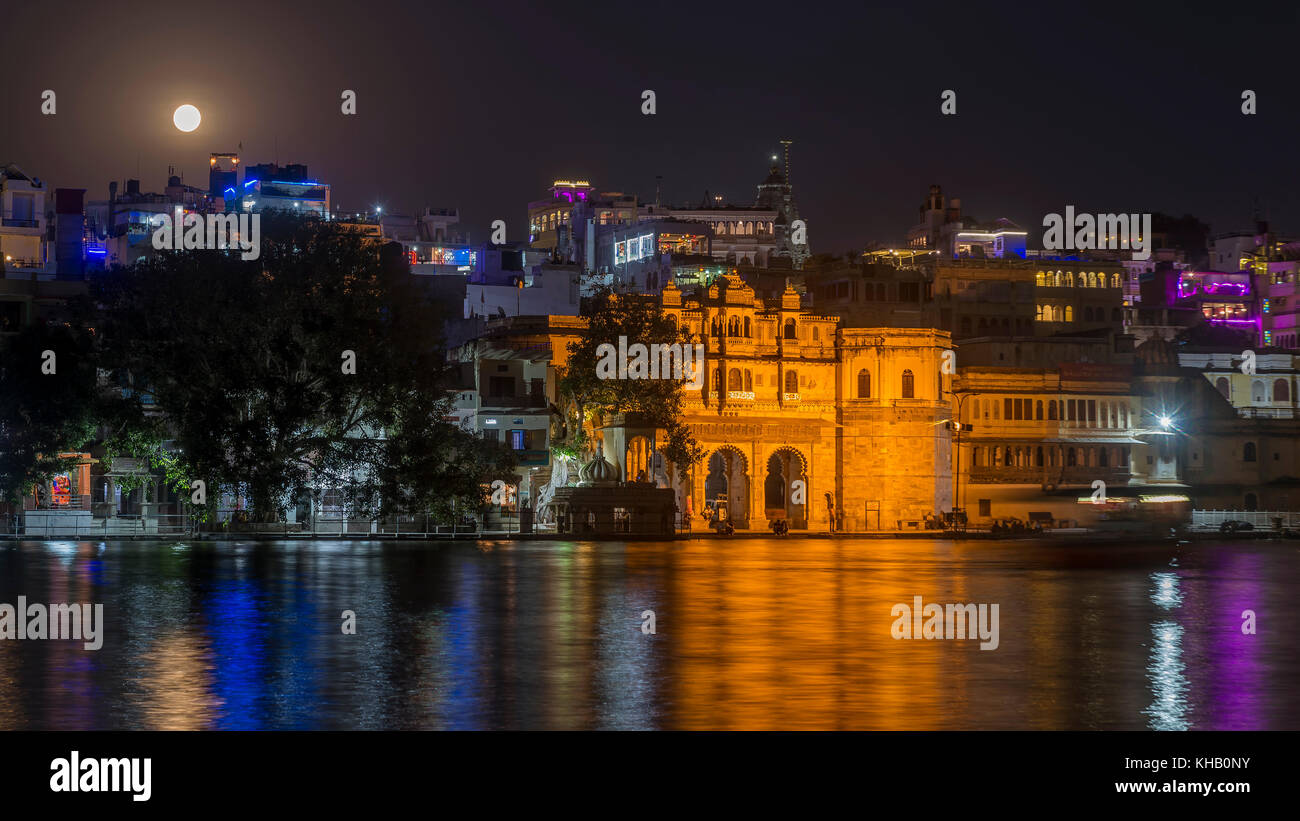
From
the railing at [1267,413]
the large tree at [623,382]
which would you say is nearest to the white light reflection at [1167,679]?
the large tree at [623,382]

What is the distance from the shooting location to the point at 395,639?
Answer: 25.5 meters

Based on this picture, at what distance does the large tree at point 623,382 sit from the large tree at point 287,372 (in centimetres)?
1686

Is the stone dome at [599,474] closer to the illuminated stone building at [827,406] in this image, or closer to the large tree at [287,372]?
the large tree at [287,372]

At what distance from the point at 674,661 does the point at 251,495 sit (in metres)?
43.3

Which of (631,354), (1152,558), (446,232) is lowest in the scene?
(1152,558)

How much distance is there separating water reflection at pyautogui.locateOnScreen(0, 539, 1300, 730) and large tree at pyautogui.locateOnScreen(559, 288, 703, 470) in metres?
38.4

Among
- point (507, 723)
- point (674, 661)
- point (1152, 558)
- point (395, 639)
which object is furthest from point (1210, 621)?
point (1152, 558)

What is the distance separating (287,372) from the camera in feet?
209

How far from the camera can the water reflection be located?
17766 millimetres

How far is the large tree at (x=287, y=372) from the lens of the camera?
62469 millimetres

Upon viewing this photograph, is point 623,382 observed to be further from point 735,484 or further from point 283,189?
point 283,189

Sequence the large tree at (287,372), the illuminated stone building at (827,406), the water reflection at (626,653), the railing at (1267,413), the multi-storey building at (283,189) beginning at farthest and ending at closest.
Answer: the multi-storey building at (283,189) < the railing at (1267,413) < the illuminated stone building at (827,406) < the large tree at (287,372) < the water reflection at (626,653)

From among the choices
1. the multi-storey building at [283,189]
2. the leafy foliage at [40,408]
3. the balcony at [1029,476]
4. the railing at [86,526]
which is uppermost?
the multi-storey building at [283,189]
